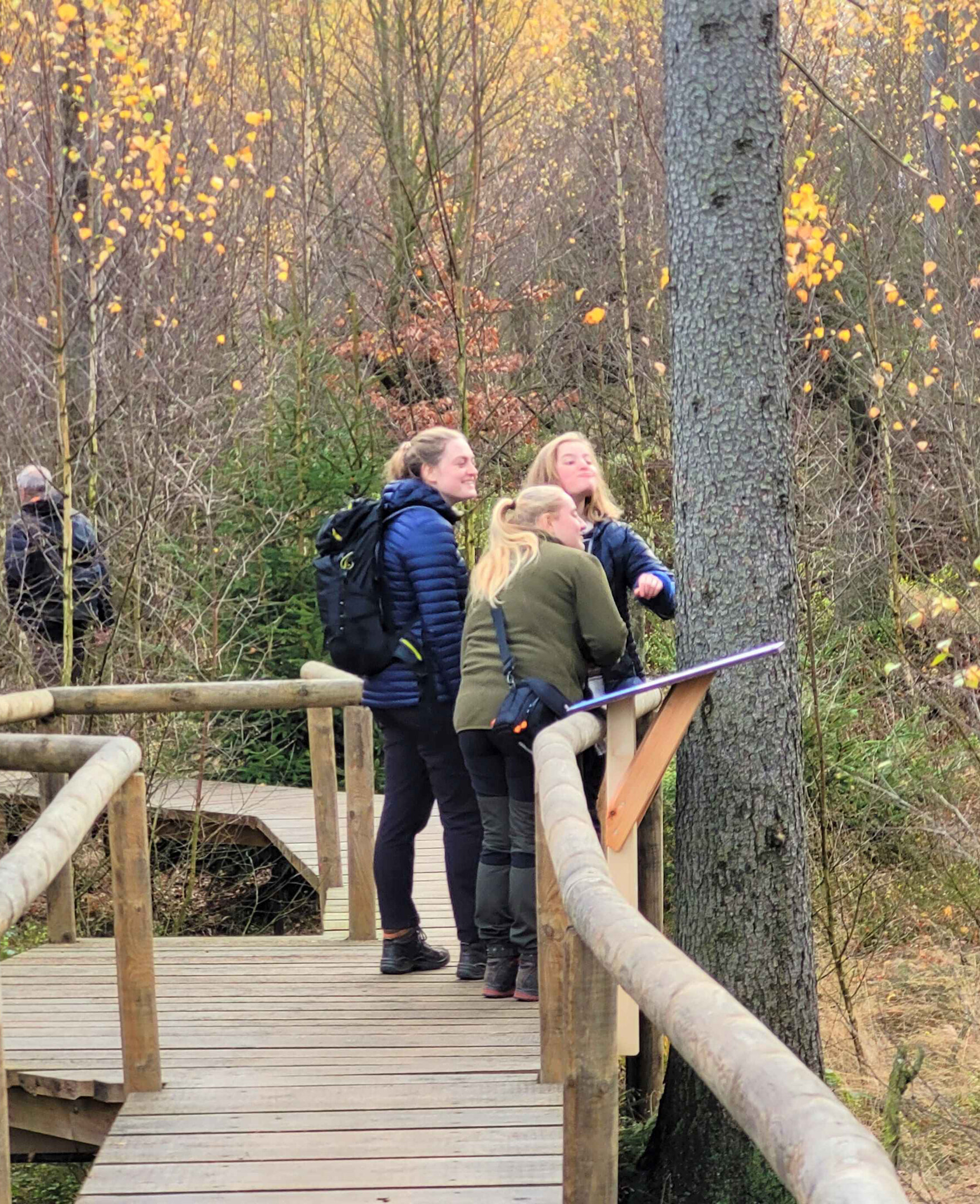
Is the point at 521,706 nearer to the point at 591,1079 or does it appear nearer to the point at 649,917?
the point at 649,917

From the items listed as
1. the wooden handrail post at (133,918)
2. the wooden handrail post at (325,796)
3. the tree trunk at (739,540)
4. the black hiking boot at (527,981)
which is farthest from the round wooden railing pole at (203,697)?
the wooden handrail post at (133,918)

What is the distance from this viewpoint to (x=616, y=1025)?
272 centimetres

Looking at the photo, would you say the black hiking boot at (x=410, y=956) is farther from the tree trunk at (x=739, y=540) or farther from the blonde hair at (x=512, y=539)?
the blonde hair at (x=512, y=539)

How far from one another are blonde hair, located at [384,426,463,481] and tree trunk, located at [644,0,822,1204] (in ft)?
2.73

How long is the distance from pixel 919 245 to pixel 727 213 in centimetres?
1145

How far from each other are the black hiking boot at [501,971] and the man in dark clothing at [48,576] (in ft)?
12.1

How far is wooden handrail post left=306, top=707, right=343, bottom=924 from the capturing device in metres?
7.12

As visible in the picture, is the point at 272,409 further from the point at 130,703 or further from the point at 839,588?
the point at 130,703

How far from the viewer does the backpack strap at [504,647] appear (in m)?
4.74

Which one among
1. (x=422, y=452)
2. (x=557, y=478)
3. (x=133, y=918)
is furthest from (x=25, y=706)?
(x=557, y=478)

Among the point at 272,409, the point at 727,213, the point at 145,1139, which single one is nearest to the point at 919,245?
the point at 272,409

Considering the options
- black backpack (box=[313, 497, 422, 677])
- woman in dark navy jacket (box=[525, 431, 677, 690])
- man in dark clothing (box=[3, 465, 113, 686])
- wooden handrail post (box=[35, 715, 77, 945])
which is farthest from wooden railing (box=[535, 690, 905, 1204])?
man in dark clothing (box=[3, 465, 113, 686])

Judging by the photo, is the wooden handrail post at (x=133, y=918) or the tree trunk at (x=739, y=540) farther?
the tree trunk at (x=739, y=540)

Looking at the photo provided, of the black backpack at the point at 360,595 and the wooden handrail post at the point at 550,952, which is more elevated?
the black backpack at the point at 360,595
